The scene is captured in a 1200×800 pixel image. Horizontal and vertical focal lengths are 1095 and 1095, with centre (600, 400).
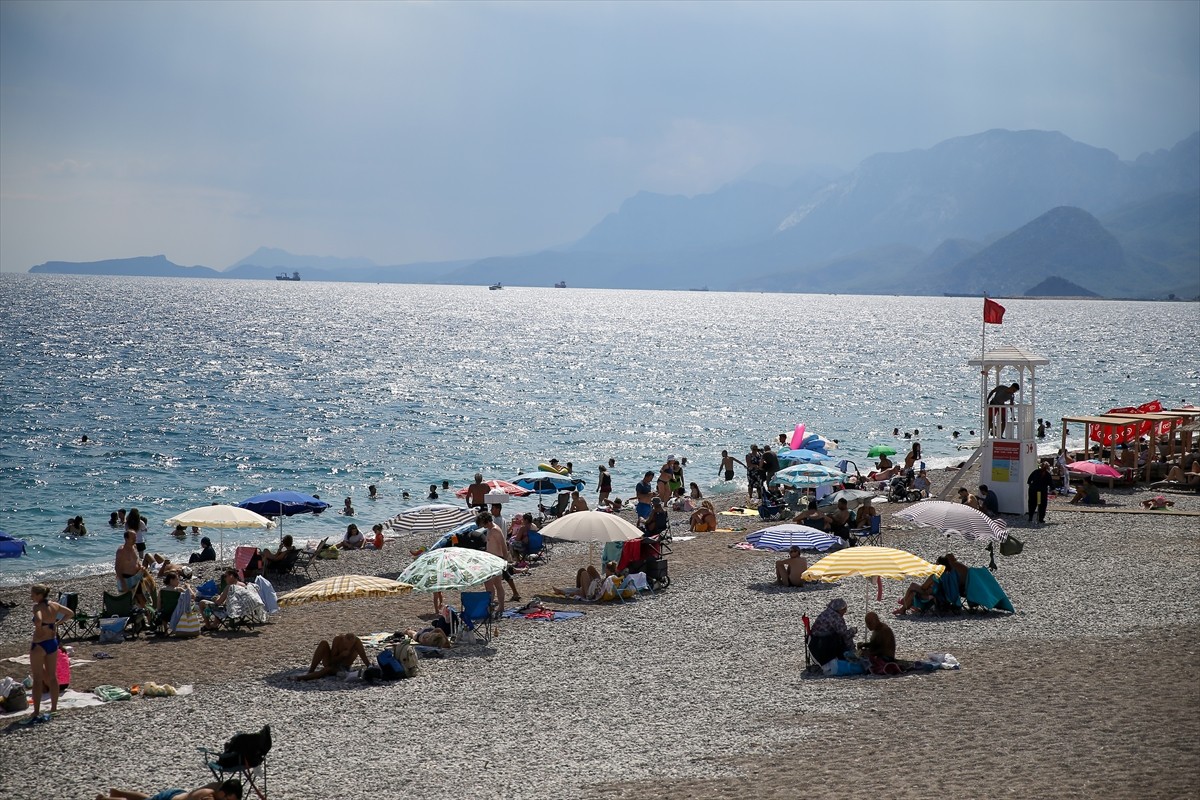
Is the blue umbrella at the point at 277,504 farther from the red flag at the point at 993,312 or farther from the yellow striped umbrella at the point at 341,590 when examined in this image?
the red flag at the point at 993,312

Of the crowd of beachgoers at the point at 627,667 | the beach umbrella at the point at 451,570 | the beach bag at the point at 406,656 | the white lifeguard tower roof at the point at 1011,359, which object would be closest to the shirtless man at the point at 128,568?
the crowd of beachgoers at the point at 627,667

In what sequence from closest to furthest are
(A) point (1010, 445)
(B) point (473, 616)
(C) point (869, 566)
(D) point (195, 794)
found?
(D) point (195, 794) → (C) point (869, 566) → (B) point (473, 616) → (A) point (1010, 445)

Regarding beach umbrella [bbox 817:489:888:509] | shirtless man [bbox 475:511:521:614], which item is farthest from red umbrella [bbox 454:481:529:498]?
beach umbrella [bbox 817:489:888:509]

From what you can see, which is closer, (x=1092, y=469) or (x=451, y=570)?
(x=451, y=570)

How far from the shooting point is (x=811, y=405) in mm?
64062

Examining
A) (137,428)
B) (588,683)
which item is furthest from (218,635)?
(137,428)

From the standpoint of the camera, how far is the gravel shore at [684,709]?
9.59m

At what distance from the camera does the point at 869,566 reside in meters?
13.9

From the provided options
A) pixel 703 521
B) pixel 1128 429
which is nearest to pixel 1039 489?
pixel 703 521

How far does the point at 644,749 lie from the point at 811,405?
54971mm

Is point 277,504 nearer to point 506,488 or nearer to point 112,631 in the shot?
point 506,488

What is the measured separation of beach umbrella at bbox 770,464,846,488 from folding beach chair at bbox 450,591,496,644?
11726 millimetres

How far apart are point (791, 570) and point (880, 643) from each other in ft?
15.9

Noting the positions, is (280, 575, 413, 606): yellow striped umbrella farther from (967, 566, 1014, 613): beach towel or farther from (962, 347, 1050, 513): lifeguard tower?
(962, 347, 1050, 513): lifeguard tower
